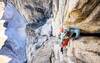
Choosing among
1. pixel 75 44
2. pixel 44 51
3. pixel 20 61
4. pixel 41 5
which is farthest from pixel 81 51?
pixel 20 61

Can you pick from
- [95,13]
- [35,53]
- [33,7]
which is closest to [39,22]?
[33,7]

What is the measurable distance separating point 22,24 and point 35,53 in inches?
150

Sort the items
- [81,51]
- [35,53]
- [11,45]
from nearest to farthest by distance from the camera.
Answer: [81,51] → [35,53] → [11,45]

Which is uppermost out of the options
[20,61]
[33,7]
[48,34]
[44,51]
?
[33,7]

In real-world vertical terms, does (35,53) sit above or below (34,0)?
below

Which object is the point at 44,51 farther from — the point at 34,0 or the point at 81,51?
the point at 81,51

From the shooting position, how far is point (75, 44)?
415 cm

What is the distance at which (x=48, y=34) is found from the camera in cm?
827

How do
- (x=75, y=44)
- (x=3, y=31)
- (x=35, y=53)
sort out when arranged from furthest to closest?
(x=3, y=31), (x=35, y=53), (x=75, y=44)

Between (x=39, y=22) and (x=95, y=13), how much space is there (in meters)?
6.67

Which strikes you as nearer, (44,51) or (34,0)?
(44,51)

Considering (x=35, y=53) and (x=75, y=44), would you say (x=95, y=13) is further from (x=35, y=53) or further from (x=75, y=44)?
(x=35, y=53)

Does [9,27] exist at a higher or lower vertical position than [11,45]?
higher

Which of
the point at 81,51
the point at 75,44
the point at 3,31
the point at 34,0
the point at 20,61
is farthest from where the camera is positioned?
the point at 3,31
